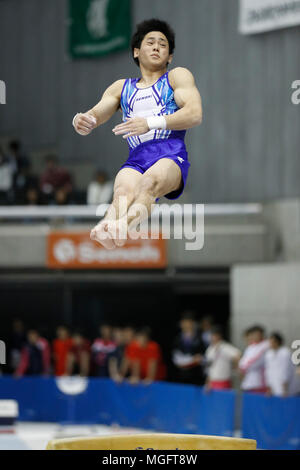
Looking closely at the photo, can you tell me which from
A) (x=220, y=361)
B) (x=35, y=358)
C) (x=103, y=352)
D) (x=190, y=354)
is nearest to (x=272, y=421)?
(x=220, y=361)

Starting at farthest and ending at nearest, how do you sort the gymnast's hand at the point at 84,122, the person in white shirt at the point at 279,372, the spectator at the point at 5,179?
the spectator at the point at 5,179
the person in white shirt at the point at 279,372
the gymnast's hand at the point at 84,122

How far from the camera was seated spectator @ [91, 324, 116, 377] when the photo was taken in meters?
18.5

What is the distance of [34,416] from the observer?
64.7 feet

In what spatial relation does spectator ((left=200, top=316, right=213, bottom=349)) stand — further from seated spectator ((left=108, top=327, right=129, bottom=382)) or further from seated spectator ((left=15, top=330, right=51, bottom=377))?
seated spectator ((left=15, top=330, right=51, bottom=377))

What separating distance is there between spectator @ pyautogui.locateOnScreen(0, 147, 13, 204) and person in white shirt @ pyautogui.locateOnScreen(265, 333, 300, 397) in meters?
8.53

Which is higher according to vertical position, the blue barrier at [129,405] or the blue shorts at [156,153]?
the blue shorts at [156,153]

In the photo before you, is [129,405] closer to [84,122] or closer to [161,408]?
[161,408]

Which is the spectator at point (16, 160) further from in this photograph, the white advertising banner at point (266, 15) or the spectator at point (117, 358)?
the white advertising banner at point (266, 15)

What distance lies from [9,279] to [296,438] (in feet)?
37.6

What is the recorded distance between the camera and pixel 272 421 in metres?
13.0

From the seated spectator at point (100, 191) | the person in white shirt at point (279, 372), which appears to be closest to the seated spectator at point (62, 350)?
the seated spectator at point (100, 191)

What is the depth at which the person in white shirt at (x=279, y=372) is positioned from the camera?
43.3 ft

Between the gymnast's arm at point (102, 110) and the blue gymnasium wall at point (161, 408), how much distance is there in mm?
6620

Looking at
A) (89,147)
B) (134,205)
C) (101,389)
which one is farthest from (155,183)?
(89,147)
